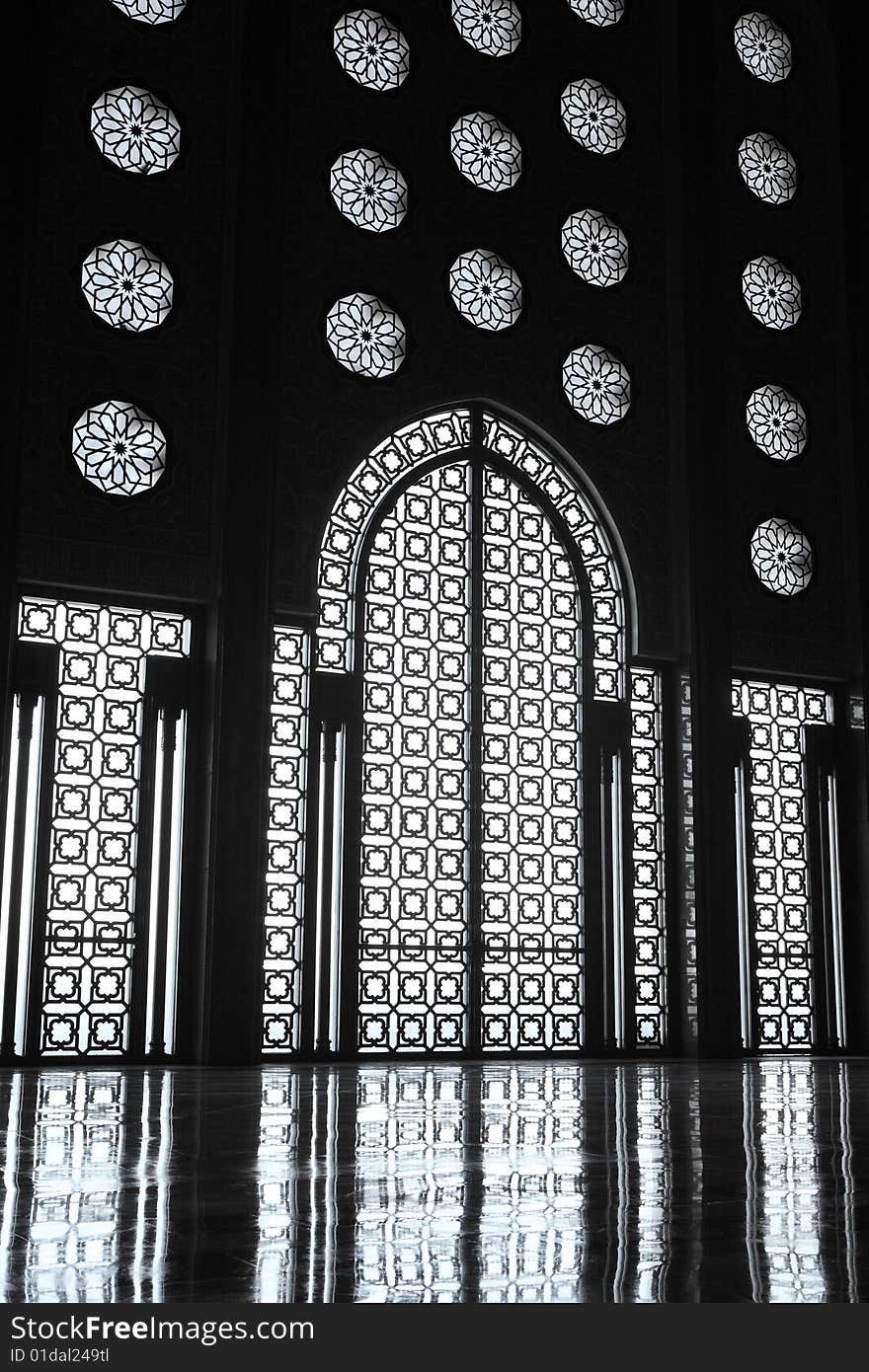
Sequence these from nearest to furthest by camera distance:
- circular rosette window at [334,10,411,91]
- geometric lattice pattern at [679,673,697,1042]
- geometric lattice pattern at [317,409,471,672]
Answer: geometric lattice pattern at [317,409,471,672] < geometric lattice pattern at [679,673,697,1042] < circular rosette window at [334,10,411,91]

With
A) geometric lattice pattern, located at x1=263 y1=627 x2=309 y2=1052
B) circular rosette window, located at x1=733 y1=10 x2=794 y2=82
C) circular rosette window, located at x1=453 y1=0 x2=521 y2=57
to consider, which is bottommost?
geometric lattice pattern, located at x1=263 y1=627 x2=309 y2=1052

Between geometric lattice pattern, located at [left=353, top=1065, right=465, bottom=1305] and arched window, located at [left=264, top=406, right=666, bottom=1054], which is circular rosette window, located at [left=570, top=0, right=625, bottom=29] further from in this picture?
geometric lattice pattern, located at [left=353, top=1065, right=465, bottom=1305]

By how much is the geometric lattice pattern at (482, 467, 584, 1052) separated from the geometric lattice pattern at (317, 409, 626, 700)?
0.23 metres

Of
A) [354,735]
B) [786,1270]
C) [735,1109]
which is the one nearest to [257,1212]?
[786,1270]

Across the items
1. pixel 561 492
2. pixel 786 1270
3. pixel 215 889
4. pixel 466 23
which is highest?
pixel 466 23

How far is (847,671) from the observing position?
41.9 ft

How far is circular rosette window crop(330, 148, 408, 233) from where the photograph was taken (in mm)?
11461

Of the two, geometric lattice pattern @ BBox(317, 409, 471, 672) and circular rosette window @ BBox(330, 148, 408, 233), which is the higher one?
circular rosette window @ BBox(330, 148, 408, 233)

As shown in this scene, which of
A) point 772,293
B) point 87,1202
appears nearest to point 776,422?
point 772,293

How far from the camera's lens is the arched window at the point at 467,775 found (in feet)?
34.0

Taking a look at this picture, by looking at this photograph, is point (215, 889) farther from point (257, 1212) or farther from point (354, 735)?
point (257, 1212)

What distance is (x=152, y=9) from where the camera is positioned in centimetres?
1097

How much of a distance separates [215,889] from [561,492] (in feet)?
14.9

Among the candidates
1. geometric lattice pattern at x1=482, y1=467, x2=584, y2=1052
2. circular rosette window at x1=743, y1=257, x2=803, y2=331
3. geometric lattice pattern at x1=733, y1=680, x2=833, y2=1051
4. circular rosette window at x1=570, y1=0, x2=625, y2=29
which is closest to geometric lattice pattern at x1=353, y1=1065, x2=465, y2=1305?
geometric lattice pattern at x1=482, y1=467, x2=584, y2=1052
